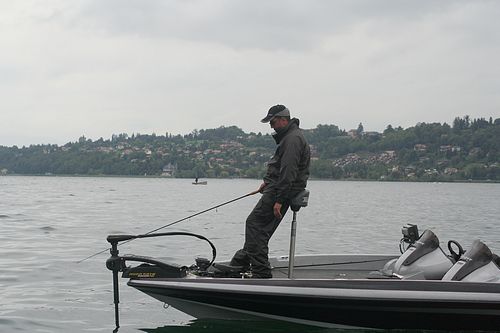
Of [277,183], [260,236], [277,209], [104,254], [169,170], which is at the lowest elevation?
[104,254]

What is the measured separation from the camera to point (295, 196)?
7586mm

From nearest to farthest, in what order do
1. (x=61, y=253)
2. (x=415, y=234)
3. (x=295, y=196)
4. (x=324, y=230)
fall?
(x=295, y=196) < (x=415, y=234) < (x=61, y=253) < (x=324, y=230)

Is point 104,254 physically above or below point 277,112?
below

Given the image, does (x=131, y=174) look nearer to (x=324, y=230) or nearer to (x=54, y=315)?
(x=324, y=230)

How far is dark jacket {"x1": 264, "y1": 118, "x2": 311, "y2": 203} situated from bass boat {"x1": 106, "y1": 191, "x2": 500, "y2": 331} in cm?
Answer: 21

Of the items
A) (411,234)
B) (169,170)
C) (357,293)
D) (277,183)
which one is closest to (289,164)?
(277,183)

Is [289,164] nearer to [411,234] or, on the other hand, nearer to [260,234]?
[260,234]

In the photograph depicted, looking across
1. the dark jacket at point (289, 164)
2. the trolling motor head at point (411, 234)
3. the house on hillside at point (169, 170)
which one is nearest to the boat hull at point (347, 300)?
the dark jacket at point (289, 164)

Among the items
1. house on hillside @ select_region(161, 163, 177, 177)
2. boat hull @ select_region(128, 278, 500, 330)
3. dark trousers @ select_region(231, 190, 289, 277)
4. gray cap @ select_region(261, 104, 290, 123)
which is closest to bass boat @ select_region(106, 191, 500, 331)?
boat hull @ select_region(128, 278, 500, 330)

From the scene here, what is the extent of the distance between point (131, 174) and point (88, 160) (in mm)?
8810

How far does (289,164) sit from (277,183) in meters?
0.25

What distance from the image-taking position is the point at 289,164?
291 inches

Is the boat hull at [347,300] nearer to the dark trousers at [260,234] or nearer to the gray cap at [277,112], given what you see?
the dark trousers at [260,234]

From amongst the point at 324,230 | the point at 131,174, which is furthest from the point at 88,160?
the point at 324,230
